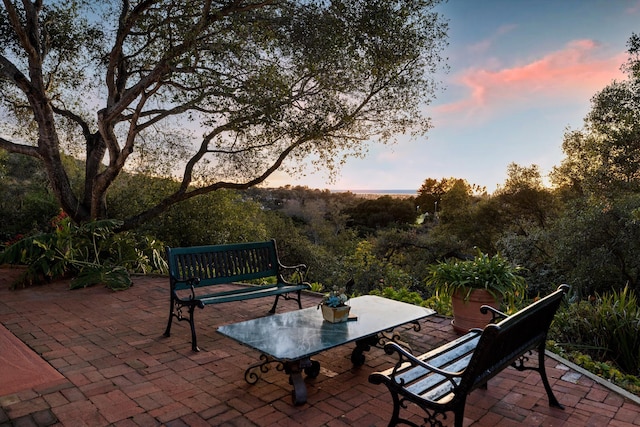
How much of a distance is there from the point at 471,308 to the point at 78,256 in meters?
6.81

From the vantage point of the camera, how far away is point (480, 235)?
1608 cm

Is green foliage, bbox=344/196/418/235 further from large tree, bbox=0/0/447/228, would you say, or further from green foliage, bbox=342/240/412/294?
large tree, bbox=0/0/447/228

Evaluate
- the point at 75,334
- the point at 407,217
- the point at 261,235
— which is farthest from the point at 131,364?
the point at 407,217

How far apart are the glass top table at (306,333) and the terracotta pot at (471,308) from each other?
0.67m

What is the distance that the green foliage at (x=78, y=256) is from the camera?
22.0ft

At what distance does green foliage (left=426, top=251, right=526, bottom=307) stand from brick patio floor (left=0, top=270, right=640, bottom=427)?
0.61m

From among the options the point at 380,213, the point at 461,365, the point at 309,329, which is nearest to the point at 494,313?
the point at 461,365

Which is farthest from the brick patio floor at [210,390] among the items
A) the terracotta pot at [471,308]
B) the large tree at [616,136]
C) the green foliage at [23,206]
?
the large tree at [616,136]

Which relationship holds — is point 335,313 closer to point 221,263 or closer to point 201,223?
point 221,263

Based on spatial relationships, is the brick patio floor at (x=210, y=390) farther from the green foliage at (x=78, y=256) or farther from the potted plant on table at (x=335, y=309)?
the green foliage at (x=78, y=256)

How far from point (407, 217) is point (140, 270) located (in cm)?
1824

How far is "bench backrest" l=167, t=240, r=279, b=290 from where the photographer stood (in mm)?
4629

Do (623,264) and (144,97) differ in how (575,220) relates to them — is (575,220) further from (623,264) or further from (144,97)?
(144,97)

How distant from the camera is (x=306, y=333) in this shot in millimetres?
3391
